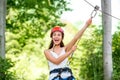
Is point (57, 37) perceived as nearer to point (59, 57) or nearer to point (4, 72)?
point (59, 57)

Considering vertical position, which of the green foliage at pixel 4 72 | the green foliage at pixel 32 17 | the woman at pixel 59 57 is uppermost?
the green foliage at pixel 32 17

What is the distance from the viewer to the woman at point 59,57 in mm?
3766

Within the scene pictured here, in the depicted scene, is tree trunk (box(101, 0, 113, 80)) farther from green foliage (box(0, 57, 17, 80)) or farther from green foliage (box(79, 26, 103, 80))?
green foliage (box(0, 57, 17, 80))

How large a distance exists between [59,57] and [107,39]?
691cm

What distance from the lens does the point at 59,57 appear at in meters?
3.81

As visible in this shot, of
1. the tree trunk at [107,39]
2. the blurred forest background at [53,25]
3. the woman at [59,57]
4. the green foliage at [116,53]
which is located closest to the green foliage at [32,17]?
the blurred forest background at [53,25]

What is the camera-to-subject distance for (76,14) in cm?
2708

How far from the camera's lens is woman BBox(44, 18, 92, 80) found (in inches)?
148

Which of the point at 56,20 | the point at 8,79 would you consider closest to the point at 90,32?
the point at 56,20

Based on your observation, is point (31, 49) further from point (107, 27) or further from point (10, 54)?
point (107, 27)

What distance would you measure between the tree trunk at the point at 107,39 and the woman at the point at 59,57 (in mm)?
6561

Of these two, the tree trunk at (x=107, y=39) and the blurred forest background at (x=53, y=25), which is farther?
the blurred forest background at (x=53, y=25)

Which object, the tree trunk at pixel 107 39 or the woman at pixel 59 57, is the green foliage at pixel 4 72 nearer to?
the tree trunk at pixel 107 39

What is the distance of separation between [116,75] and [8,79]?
11.2 feet
